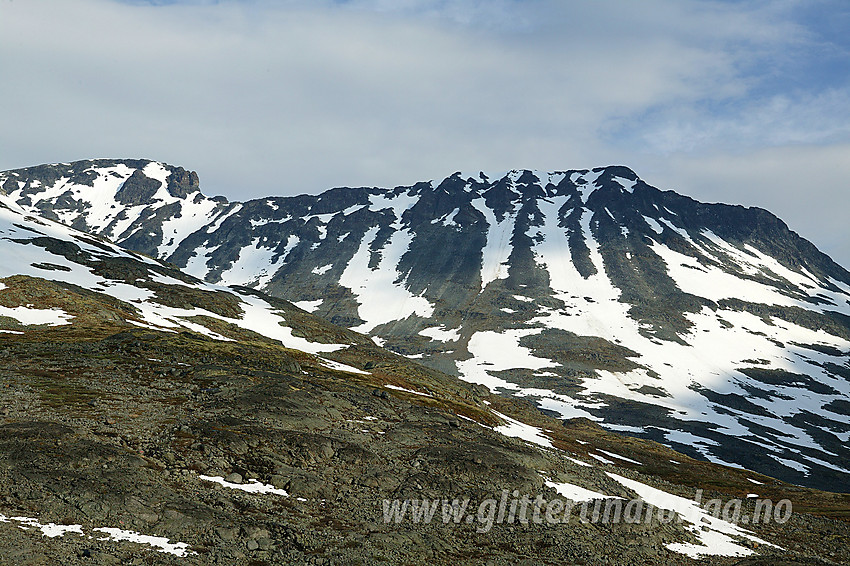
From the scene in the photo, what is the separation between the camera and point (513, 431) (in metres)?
76.9

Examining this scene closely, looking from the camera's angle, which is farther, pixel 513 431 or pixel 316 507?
pixel 513 431

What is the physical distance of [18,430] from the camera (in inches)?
1316

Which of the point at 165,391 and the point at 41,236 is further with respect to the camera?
the point at 41,236

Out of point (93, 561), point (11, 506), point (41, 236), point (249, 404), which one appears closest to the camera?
point (93, 561)

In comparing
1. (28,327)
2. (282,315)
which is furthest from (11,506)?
(282,315)

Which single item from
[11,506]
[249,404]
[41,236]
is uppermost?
[41,236]

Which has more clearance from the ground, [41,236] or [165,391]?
[41,236]

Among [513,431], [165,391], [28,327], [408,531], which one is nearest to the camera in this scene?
[408,531]

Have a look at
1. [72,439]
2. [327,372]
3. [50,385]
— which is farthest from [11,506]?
[327,372]

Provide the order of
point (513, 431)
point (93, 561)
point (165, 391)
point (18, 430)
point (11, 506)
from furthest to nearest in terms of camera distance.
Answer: point (513, 431), point (165, 391), point (18, 430), point (11, 506), point (93, 561)

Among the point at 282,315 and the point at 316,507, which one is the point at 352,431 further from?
the point at 282,315

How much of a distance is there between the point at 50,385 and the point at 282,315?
384 ft

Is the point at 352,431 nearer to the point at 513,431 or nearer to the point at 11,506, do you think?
the point at 11,506

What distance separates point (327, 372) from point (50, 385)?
37.7 m
